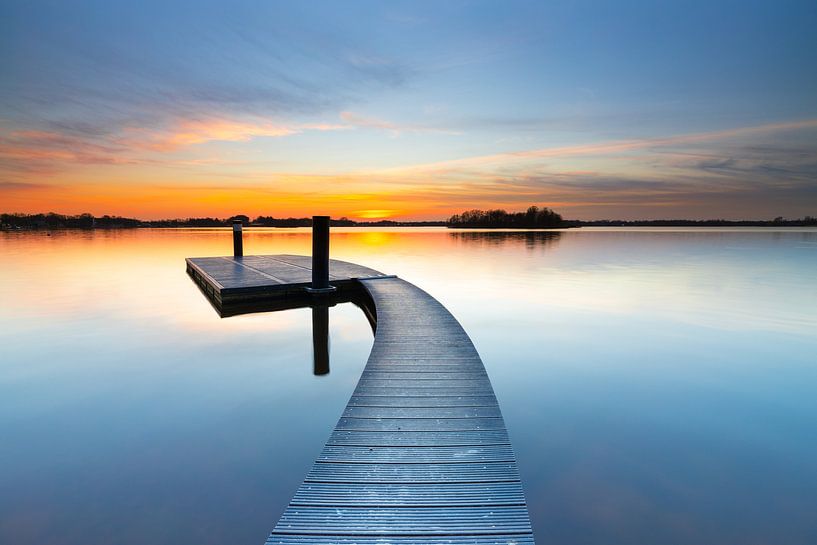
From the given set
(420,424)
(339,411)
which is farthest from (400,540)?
(339,411)

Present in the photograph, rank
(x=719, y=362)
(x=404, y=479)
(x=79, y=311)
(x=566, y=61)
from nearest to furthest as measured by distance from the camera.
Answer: (x=404, y=479), (x=719, y=362), (x=79, y=311), (x=566, y=61)

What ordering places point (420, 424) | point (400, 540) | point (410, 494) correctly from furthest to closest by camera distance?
1. point (420, 424)
2. point (410, 494)
3. point (400, 540)

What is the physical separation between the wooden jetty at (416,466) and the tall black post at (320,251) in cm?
560

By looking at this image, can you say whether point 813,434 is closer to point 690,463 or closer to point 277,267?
point 690,463

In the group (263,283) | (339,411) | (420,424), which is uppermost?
(263,283)

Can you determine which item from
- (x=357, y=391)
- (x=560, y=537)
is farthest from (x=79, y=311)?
(x=560, y=537)

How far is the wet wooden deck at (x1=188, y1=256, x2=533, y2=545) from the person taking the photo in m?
2.19

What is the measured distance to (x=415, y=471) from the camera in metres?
2.75

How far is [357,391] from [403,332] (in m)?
2.44

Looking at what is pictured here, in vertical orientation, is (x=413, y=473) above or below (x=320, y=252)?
Answer: below

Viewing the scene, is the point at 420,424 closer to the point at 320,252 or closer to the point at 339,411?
the point at 339,411

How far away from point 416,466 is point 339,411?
105 inches

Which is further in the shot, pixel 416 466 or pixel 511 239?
pixel 511 239

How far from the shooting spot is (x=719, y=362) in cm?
721
